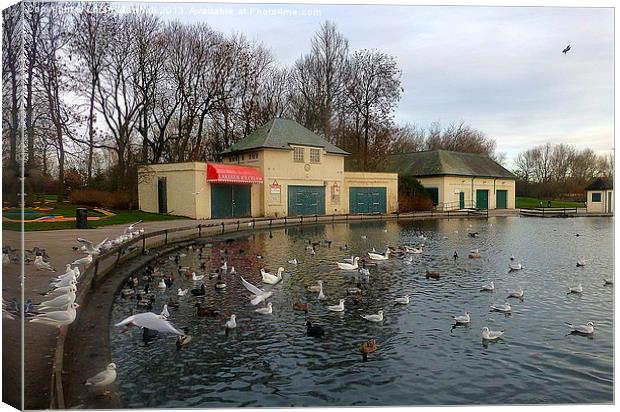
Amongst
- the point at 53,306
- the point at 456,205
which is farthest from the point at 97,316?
the point at 456,205

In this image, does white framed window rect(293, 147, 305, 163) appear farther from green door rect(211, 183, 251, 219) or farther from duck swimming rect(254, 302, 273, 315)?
duck swimming rect(254, 302, 273, 315)

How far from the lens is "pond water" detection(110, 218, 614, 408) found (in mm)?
5555

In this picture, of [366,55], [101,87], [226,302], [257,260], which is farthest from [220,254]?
[366,55]

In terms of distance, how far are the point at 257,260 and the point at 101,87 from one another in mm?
8688

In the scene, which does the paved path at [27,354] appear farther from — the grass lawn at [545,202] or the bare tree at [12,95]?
the grass lawn at [545,202]

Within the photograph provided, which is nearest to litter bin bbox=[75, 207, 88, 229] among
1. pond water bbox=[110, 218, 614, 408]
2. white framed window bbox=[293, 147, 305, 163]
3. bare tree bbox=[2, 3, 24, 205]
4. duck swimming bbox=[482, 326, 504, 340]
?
pond water bbox=[110, 218, 614, 408]

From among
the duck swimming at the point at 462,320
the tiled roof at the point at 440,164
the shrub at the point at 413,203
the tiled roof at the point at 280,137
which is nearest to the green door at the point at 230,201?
the tiled roof at the point at 280,137

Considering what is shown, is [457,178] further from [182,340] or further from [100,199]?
[182,340]

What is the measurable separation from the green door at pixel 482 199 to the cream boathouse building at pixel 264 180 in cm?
528

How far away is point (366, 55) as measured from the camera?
31.9ft

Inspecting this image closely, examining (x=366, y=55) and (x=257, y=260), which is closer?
(x=366, y=55)

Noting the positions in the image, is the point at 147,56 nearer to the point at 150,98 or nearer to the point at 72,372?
the point at 150,98

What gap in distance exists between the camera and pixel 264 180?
28828 millimetres

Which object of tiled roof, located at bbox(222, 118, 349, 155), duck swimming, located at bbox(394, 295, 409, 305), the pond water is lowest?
the pond water
